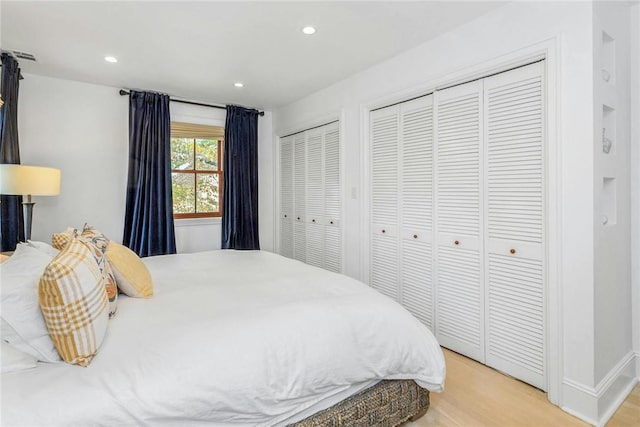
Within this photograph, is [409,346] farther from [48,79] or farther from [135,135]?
[48,79]

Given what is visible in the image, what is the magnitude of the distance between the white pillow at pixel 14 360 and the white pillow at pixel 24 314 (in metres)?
0.02

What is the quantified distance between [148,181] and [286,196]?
65.9 inches

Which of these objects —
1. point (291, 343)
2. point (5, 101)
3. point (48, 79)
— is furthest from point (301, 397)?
point (48, 79)

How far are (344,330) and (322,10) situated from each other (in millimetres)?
1946

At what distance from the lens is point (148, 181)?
3717 millimetres

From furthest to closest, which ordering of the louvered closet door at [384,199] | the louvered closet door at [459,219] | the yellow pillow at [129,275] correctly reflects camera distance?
1. the louvered closet door at [384,199]
2. the louvered closet door at [459,219]
3. the yellow pillow at [129,275]

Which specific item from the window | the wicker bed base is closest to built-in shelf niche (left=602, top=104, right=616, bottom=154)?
the wicker bed base

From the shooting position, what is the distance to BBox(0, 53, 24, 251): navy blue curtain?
9.12 feet

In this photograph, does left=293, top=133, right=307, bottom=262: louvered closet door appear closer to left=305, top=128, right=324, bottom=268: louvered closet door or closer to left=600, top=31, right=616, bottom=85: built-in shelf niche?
left=305, top=128, right=324, bottom=268: louvered closet door

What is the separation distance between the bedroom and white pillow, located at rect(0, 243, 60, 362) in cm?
180

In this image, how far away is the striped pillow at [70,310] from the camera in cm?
112

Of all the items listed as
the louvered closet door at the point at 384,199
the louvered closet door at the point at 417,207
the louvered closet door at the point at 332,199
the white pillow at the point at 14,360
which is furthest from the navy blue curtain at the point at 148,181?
the white pillow at the point at 14,360

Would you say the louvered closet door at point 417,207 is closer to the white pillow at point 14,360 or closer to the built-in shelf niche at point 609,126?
the built-in shelf niche at point 609,126

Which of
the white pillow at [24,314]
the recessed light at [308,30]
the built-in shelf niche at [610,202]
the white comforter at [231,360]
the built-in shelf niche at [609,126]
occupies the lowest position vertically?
the white comforter at [231,360]
